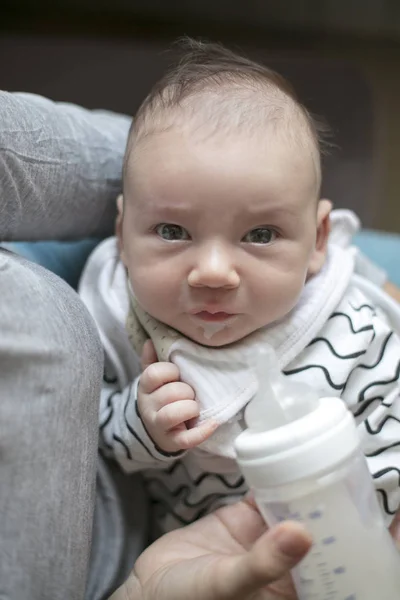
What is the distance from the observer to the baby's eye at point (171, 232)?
2.27ft

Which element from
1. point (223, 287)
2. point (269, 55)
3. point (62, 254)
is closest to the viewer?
point (223, 287)

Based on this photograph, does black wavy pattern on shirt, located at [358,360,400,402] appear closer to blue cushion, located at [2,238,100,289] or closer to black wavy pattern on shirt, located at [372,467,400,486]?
black wavy pattern on shirt, located at [372,467,400,486]

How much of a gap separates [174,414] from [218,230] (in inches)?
7.0

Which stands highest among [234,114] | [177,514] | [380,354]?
[234,114]

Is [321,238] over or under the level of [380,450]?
over

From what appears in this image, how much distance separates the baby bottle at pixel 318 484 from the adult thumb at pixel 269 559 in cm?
4

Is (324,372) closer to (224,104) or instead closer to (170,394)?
(170,394)

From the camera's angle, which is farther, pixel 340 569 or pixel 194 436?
pixel 194 436

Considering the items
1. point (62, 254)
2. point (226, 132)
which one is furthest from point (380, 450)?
point (62, 254)

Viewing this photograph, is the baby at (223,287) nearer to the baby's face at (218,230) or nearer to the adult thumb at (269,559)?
the baby's face at (218,230)

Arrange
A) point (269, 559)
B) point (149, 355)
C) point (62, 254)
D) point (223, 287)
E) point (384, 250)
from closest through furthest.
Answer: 1. point (269, 559)
2. point (223, 287)
3. point (149, 355)
4. point (62, 254)
5. point (384, 250)

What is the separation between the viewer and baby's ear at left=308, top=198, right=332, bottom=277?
0.80 m

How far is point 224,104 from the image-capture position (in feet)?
2.30

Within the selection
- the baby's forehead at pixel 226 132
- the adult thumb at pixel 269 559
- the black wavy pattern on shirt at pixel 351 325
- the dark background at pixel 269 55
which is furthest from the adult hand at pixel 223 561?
the dark background at pixel 269 55
